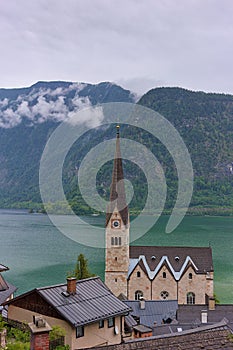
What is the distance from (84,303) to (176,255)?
1118 inches

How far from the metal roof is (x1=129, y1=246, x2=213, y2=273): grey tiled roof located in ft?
84.7

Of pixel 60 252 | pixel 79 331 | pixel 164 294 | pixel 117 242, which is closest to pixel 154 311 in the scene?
pixel 164 294

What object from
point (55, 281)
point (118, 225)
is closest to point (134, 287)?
point (118, 225)

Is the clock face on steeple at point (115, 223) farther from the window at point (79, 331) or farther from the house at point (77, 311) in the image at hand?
the window at point (79, 331)

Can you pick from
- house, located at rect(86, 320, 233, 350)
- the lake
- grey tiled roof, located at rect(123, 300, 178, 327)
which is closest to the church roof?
the lake

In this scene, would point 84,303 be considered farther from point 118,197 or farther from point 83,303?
point 118,197

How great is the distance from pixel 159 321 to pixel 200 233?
80054mm

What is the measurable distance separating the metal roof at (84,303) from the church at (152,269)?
24.9m

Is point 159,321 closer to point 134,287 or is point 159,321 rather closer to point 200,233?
point 134,287

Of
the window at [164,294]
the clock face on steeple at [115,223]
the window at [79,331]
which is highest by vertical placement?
the clock face on steeple at [115,223]

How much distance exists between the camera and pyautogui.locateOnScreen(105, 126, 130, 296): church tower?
151 feet

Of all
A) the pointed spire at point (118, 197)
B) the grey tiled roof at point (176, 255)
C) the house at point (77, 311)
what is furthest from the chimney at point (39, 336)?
the pointed spire at point (118, 197)

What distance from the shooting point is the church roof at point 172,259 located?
4575cm

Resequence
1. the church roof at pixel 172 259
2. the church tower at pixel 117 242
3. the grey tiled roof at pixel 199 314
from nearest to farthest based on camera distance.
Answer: the grey tiled roof at pixel 199 314 → the church roof at pixel 172 259 → the church tower at pixel 117 242
